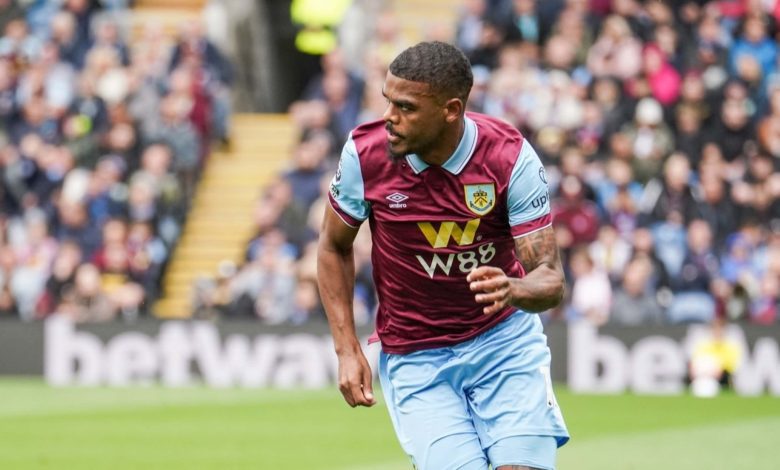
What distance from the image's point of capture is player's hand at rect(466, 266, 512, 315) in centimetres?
580

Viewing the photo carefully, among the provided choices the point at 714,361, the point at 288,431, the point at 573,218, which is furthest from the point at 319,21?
the point at 288,431

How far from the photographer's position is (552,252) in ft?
20.9

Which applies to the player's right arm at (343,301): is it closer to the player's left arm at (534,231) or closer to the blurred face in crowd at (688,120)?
the player's left arm at (534,231)

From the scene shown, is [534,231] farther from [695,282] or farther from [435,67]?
[695,282]

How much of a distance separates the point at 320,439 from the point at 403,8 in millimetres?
13303

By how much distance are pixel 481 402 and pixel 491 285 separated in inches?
34.4

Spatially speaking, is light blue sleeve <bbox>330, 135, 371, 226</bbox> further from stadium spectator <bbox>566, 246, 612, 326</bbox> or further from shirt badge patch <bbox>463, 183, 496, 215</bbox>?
stadium spectator <bbox>566, 246, 612, 326</bbox>

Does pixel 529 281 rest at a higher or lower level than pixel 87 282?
higher

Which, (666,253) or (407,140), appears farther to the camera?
(666,253)

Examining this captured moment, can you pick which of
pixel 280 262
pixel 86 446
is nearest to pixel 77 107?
pixel 280 262

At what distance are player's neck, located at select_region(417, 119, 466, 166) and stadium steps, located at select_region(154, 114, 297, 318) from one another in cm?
1531

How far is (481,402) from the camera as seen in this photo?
652cm

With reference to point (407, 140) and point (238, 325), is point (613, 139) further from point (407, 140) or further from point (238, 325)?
point (407, 140)

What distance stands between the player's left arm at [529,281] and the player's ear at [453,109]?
0.56 meters
